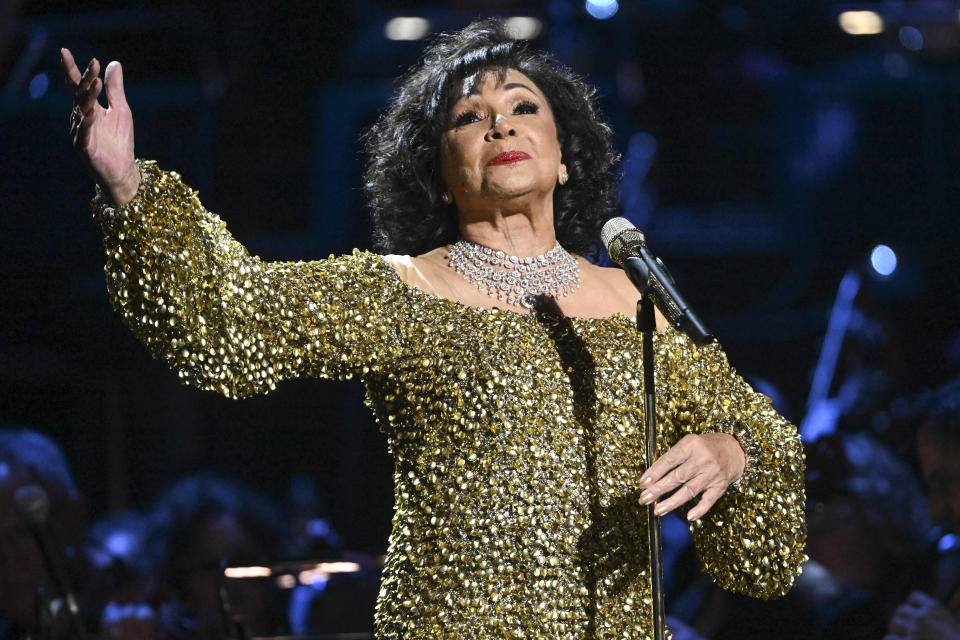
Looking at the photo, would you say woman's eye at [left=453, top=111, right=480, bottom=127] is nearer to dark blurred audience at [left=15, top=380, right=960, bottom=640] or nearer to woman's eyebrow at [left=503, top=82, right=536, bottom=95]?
woman's eyebrow at [left=503, top=82, right=536, bottom=95]

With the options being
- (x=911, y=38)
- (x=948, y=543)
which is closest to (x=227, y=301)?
(x=948, y=543)

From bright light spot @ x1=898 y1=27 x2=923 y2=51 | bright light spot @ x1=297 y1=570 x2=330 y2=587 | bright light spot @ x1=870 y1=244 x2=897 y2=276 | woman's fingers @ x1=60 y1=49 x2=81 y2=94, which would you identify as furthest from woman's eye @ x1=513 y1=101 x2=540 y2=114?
bright light spot @ x1=898 y1=27 x2=923 y2=51

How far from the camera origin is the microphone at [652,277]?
4.53 feet

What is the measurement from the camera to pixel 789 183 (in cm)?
352

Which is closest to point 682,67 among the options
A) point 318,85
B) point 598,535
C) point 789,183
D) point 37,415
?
point 789,183

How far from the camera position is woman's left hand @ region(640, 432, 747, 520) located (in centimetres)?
152

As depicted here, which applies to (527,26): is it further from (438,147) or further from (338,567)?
(338,567)

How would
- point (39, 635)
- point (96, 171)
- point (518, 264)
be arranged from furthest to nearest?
point (39, 635)
point (518, 264)
point (96, 171)

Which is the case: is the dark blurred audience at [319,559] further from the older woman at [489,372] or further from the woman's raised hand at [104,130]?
the woman's raised hand at [104,130]

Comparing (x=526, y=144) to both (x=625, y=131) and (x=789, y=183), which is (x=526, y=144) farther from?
(x=789, y=183)

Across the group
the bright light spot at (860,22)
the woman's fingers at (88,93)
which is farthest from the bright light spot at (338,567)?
the bright light spot at (860,22)

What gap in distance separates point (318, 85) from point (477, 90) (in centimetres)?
158

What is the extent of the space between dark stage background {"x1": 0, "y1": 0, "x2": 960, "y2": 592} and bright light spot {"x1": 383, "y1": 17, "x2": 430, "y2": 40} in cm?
3

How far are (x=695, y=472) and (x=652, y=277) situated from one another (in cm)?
34
